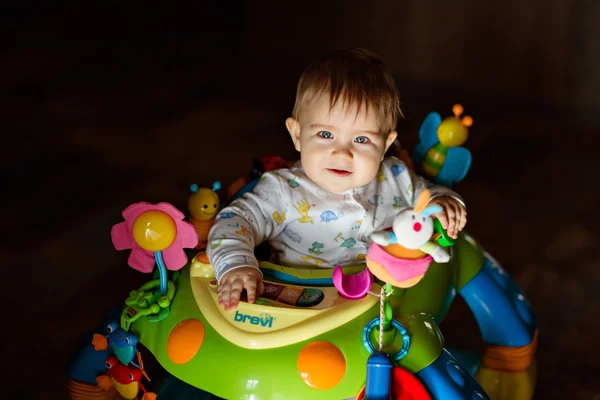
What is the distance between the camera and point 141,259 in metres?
1.03

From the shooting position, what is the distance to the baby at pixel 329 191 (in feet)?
3.48

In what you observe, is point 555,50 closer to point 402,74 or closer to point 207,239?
point 402,74

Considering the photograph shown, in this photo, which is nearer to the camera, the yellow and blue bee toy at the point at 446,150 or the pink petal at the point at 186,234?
the pink petal at the point at 186,234

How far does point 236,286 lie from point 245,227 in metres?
0.14

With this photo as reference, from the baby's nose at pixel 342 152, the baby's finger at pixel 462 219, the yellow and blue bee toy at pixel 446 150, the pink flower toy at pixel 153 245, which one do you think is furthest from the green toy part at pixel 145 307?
the yellow and blue bee toy at pixel 446 150

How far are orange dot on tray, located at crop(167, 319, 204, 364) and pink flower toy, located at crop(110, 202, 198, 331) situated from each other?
41mm

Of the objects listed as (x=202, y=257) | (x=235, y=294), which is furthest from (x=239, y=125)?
(x=235, y=294)

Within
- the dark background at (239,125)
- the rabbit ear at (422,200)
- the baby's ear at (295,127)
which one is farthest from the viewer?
the dark background at (239,125)

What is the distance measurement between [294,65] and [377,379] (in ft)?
6.88

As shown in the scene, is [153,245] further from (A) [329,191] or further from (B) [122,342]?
(A) [329,191]

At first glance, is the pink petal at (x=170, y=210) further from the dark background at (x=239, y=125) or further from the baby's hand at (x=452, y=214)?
the dark background at (x=239, y=125)

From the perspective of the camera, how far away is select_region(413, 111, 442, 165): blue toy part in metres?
1.34

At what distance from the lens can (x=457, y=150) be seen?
4.29 feet

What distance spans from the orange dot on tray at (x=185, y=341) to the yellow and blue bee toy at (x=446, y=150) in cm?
55
